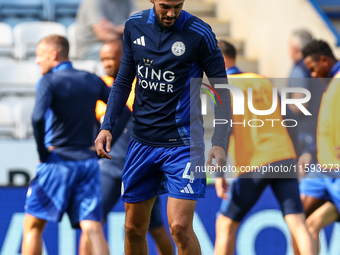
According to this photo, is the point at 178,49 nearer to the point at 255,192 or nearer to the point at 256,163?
the point at 256,163

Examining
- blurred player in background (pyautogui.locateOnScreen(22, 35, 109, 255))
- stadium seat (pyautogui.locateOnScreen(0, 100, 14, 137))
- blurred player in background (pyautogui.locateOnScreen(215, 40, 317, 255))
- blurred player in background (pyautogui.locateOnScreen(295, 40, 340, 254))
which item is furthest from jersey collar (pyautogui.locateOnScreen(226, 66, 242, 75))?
stadium seat (pyautogui.locateOnScreen(0, 100, 14, 137))

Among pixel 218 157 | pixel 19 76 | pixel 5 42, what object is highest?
pixel 5 42

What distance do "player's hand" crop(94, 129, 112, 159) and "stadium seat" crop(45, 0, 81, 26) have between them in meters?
6.01

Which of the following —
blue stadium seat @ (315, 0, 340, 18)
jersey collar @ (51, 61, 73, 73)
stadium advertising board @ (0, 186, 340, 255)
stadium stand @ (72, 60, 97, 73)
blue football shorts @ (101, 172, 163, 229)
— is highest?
blue stadium seat @ (315, 0, 340, 18)

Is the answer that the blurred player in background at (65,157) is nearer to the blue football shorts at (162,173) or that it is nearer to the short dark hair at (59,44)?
the short dark hair at (59,44)

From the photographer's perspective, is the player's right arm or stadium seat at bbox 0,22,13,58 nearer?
the player's right arm

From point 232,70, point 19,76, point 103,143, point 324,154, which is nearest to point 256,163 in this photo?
point 324,154

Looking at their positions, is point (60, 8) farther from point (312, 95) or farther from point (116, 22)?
point (312, 95)

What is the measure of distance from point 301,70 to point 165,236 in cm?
240

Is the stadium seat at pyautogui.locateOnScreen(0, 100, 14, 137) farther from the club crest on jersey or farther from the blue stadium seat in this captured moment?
the blue stadium seat

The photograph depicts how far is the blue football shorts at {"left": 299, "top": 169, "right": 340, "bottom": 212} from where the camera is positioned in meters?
4.28

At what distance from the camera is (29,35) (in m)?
7.85

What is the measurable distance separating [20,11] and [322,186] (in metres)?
6.16

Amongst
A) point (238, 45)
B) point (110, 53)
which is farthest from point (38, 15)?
A: point (110, 53)
